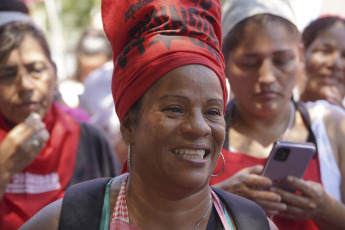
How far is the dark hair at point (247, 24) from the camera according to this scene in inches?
130

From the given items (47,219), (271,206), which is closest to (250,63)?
(271,206)

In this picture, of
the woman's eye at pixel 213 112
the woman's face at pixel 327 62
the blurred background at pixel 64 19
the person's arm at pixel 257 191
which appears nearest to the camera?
the woman's eye at pixel 213 112

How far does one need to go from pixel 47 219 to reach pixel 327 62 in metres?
2.97

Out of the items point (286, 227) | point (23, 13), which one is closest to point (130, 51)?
point (286, 227)

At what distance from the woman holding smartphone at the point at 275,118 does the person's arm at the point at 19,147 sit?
116cm

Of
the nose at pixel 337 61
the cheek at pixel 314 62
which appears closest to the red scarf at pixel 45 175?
the cheek at pixel 314 62

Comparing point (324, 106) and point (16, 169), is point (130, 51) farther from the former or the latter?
point (324, 106)

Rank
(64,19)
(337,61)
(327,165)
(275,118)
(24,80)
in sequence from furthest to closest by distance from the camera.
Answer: (64,19) < (337,61) < (24,80) < (275,118) < (327,165)

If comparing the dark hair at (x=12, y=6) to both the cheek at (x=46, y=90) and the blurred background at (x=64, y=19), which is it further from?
the blurred background at (x=64, y=19)

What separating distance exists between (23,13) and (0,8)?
17 centimetres

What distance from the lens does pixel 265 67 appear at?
3240 millimetres

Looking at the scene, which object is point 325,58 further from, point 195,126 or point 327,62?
point 195,126

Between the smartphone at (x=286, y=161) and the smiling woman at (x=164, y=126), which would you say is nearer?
the smiling woman at (x=164, y=126)

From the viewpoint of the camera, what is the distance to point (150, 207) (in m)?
2.30
